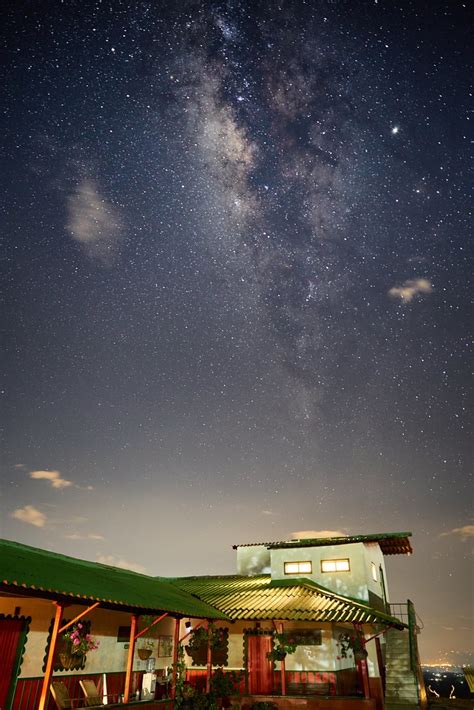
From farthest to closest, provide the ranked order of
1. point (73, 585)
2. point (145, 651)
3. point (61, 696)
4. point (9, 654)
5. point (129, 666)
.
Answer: point (145, 651), point (129, 666), point (61, 696), point (9, 654), point (73, 585)

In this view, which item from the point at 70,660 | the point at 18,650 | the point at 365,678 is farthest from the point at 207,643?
the point at 18,650

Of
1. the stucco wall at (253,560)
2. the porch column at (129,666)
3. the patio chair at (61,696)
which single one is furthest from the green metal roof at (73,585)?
the stucco wall at (253,560)

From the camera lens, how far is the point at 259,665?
2108 cm

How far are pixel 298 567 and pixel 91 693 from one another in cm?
1330

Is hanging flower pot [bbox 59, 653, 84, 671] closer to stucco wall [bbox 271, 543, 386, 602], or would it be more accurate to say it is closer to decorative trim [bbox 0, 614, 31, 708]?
decorative trim [bbox 0, 614, 31, 708]

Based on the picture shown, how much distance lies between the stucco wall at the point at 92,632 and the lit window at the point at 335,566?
8.61m

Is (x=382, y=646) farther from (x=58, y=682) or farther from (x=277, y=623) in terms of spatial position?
(x=58, y=682)

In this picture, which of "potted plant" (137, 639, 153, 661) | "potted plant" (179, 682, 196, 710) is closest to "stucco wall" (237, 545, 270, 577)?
"potted plant" (137, 639, 153, 661)

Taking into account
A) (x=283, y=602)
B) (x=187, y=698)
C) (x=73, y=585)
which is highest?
(x=283, y=602)

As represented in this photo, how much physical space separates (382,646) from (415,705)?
6896mm

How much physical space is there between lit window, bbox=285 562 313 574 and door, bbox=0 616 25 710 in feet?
51.6

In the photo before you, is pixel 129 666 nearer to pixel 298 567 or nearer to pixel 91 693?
pixel 91 693

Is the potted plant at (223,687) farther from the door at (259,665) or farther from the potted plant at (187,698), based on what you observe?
the potted plant at (187,698)

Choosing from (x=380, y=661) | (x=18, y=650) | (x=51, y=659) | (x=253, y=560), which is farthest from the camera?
(x=253, y=560)
